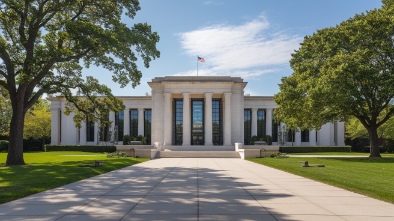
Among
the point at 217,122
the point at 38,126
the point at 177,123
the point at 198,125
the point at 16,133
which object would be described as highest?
the point at 217,122

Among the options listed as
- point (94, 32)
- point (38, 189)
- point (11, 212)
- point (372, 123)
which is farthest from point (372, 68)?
point (11, 212)

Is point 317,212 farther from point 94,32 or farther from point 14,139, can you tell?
point 14,139

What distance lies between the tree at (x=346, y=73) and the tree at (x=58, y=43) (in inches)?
604

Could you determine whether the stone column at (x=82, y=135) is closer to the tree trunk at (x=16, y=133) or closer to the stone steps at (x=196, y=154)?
the stone steps at (x=196, y=154)

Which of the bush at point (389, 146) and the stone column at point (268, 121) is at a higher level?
the stone column at point (268, 121)

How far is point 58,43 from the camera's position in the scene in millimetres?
25656

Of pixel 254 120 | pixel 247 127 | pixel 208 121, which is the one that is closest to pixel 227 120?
pixel 208 121

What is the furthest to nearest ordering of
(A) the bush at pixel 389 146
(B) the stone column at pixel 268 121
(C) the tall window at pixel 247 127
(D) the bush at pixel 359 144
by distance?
(C) the tall window at pixel 247 127, (B) the stone column at pixel 268 121, (D) the bush at pixel 359 144, (A) the bush at pixel 389 146

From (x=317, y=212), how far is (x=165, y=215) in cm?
353

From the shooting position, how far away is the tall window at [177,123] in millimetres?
66412

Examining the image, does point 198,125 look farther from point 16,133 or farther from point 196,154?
point 16,133

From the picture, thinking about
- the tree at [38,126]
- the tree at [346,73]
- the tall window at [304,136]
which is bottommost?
the tall window at [304,136]

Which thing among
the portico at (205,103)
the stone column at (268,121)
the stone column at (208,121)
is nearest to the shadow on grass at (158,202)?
the stone column at (208,121)

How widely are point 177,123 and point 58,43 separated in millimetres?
42173
